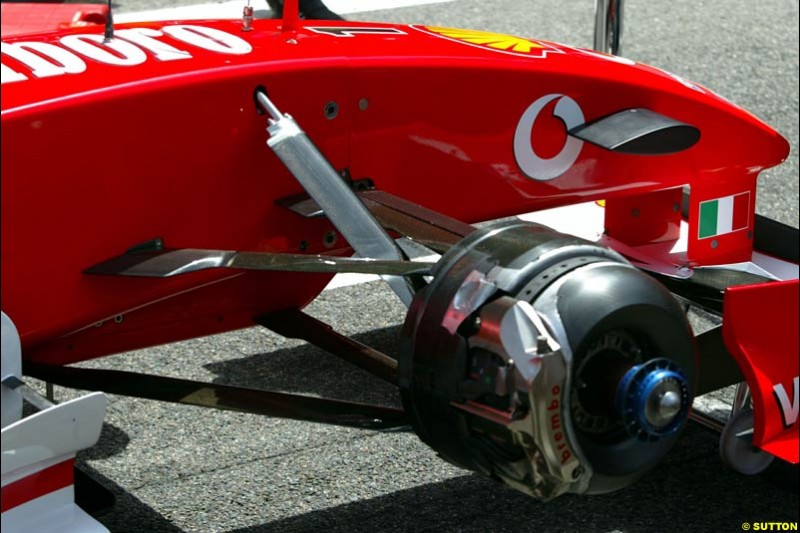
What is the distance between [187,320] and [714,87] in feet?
14.4

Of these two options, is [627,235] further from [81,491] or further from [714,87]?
[714,87]

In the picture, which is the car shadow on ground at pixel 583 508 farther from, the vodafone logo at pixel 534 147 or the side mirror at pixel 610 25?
the side mirror at pixel 610 25

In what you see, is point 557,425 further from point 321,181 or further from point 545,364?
point 321,181

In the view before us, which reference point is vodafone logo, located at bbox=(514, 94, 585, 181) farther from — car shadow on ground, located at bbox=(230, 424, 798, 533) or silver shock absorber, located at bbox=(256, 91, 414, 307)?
car shadow on ground, located at bbox=(230, 424, 798, 533)

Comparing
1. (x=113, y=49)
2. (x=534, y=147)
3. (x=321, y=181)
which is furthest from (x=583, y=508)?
(x=113, y=49)

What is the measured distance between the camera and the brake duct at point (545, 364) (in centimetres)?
236

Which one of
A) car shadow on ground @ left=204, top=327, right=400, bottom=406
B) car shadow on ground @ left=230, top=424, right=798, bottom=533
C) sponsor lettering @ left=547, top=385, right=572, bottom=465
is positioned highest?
sponsor lettering @ left=547, top=385, right=572, bottom=465

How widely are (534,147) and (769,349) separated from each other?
907mm

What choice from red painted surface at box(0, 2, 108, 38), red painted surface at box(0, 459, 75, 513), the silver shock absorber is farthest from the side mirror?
red painted surface at box(0, 459, 75, 513)

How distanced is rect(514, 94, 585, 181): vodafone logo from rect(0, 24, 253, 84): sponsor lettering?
727mm

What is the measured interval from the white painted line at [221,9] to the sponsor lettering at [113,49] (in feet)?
14.2

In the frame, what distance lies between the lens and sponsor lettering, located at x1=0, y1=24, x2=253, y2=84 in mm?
2752

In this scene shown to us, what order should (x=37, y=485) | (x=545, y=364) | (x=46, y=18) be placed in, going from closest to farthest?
(x=545, y=364), (x=37, y=485), (x=46, y=18)

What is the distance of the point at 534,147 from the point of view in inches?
131
